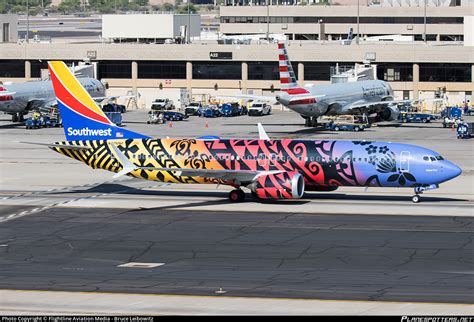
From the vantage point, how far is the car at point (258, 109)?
520 feet

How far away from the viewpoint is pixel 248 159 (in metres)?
73.1

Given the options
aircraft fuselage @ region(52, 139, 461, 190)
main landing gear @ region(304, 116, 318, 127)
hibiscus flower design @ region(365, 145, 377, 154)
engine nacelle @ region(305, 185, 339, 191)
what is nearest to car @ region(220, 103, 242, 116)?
main landing gear @ region(304, 116, 318, 127)

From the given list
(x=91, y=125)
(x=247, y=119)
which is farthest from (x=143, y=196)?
(x=247, y=119)

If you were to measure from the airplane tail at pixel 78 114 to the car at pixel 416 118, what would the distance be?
76.8 m

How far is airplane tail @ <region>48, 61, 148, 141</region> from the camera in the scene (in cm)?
7675

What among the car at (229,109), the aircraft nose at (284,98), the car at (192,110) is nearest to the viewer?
the aircraft nose at (284,98)

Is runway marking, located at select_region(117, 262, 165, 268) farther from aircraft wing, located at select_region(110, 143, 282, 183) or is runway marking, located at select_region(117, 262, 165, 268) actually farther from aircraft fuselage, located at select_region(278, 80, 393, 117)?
aircraft fuselage, located at select_region(278, 80, 393, 117)

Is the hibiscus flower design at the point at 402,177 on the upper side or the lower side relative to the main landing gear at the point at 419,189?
upper

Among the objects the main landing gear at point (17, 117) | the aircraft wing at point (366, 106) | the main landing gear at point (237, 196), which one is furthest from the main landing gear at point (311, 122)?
the main landing gear at point (237, 196)

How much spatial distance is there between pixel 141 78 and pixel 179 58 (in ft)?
24.9

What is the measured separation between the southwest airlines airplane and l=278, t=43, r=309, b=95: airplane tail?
51567 millimetres

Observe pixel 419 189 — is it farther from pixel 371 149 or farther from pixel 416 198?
pixel 371 149

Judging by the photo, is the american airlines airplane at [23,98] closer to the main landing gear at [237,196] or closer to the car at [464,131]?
the car at [464,131]

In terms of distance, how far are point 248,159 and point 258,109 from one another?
8574 centimetres
